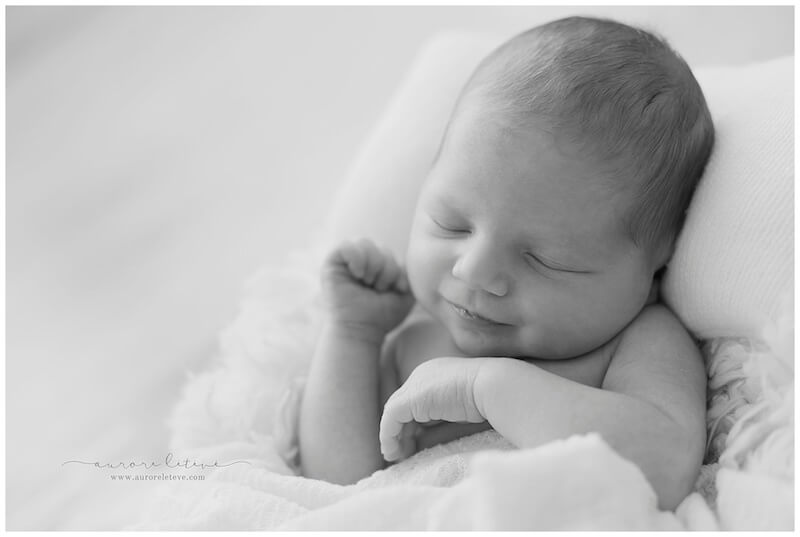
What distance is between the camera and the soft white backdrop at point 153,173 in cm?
165

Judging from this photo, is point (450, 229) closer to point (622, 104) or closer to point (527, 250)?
point (527, 250)

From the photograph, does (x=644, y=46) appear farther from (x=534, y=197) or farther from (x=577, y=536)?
(x=577, y=536)

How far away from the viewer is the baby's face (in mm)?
1113

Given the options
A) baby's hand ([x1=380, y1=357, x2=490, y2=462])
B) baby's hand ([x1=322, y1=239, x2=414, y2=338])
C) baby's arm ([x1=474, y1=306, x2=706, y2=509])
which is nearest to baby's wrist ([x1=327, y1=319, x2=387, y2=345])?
baby's hand ([x1=322, y1=239, x2=414, y2=338])

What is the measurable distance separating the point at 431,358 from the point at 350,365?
0.14 metres

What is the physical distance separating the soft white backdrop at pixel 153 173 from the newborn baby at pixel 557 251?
641mm

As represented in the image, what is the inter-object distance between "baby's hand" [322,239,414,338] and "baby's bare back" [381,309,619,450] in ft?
0.14

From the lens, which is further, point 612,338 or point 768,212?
point 612,338

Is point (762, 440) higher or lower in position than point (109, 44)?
lower

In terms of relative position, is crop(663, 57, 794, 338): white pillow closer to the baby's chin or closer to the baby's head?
the baby's head

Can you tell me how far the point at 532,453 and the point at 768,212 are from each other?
538mm

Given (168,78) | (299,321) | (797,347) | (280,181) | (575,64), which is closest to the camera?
(797,347)

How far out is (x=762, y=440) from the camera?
3.39 ft

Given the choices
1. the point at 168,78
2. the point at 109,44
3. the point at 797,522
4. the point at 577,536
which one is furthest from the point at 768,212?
the point at 109,44
